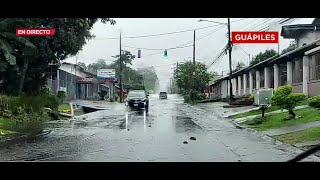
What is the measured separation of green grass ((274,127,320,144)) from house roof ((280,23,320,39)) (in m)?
22.0

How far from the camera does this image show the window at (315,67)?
24.5 meters

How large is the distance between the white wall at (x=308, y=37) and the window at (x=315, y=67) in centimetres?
1057

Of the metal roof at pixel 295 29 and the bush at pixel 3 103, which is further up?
the metal roof at pixel 295 29

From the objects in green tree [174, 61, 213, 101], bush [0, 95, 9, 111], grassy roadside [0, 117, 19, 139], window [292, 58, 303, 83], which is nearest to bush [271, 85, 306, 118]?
window [292, 58, 303, 83]

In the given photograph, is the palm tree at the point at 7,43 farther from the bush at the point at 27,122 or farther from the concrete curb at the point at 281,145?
the concrete curb at the point at 281,145

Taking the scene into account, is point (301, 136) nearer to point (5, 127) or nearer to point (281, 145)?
point (281, 145)

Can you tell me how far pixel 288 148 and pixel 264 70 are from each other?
22551 mm

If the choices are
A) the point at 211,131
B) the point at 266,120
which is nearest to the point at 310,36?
the point at 266,120

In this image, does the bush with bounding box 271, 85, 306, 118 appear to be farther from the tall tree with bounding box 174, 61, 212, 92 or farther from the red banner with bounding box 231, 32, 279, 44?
the tall tree with bounding box 174, 61, 212, 92

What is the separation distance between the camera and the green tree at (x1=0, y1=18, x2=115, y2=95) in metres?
26.7

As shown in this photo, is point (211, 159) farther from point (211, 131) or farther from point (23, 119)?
point (23, 119)

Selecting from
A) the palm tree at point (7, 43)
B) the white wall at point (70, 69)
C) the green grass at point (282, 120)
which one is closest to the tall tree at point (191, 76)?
the white wall at point (70, 69)
